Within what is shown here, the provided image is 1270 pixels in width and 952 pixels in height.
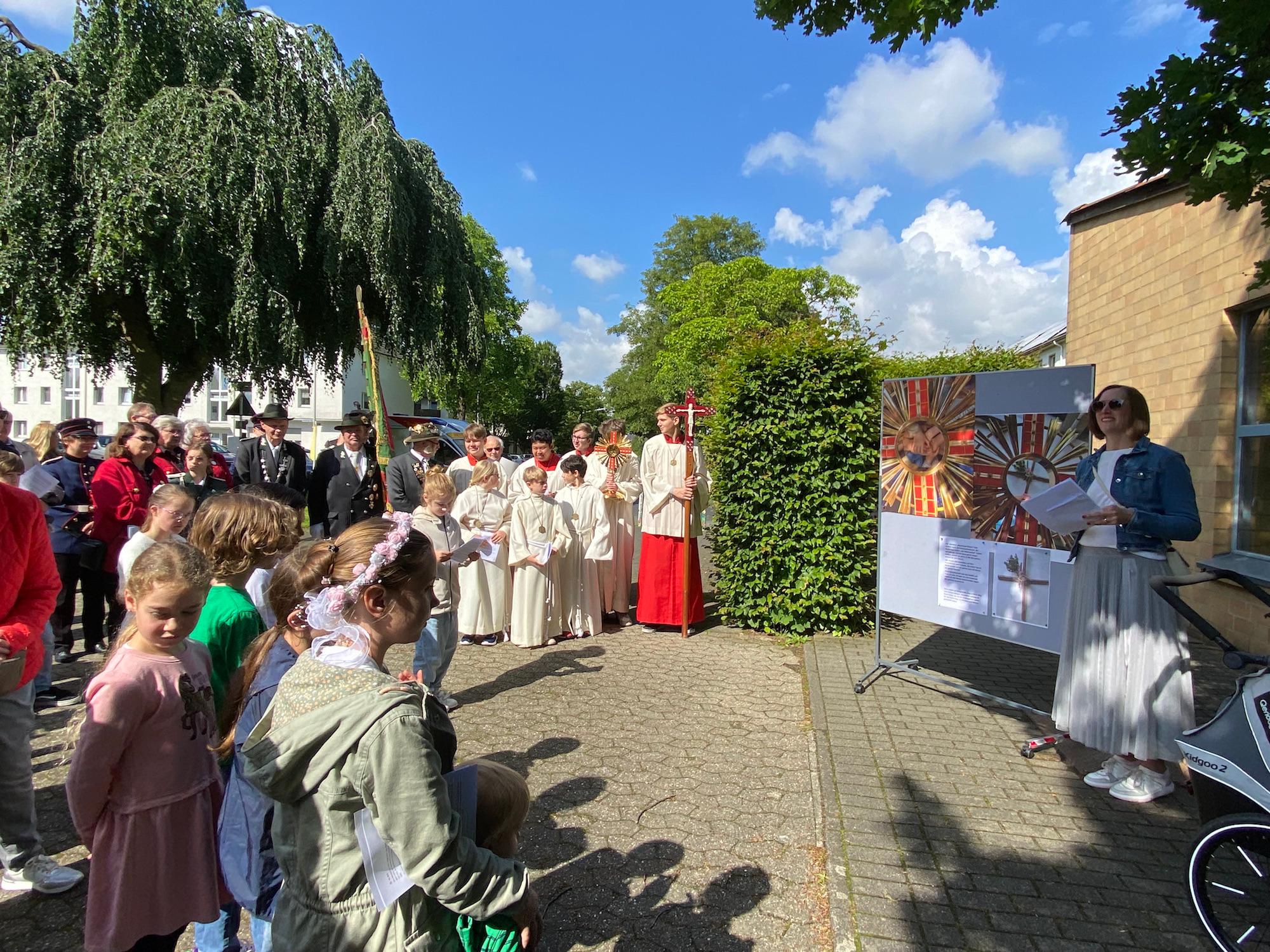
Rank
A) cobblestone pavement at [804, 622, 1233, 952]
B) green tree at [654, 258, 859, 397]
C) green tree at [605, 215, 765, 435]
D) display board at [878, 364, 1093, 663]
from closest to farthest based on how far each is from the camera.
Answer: cobblestone pavement at [804, 622, 1233, 952]
display board at [878, 364, 1093, 663]
green tree at [654, 258, 859, 397]
green tree at [605, 215, 765, 435]

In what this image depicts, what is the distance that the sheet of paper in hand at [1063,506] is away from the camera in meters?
3.73

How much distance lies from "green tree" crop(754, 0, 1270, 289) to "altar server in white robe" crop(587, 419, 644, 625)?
18.9ft

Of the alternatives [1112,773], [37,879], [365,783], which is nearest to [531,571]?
[37,879]

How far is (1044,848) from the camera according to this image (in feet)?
10.8

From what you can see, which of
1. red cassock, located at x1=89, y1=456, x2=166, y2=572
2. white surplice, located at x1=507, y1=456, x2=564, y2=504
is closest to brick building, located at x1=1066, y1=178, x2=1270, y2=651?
white surplice, located at x1=507, y1=456, x2=564, y2=504

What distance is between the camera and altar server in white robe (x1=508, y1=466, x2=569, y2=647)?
7004 mm

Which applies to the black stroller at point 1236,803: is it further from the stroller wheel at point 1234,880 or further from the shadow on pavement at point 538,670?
the shadow on pavement at point 538,670

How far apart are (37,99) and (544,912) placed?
13381mm

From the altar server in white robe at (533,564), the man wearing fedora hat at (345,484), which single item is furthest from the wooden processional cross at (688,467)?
the man wearing fedora hat at (345,484)

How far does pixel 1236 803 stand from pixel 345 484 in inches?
265

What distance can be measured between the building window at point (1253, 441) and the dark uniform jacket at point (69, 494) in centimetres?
988

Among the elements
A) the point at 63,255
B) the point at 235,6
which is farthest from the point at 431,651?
the point at 235,6

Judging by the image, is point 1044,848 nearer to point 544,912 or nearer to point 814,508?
point 544,912

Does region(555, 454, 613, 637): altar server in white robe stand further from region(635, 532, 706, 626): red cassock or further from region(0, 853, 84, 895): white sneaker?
region(0, 853, 84, 895): white sneaker
